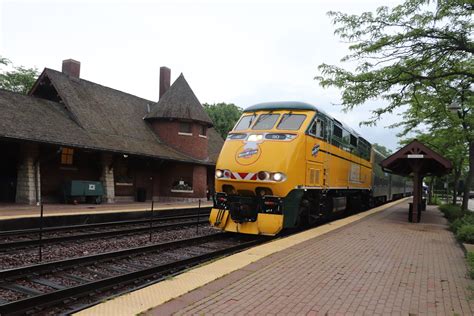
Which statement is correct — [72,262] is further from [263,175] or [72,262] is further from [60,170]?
[60,170]

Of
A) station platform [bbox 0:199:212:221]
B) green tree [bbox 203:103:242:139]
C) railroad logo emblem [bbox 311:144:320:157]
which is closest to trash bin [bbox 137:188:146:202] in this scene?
station platform [bbox 0:199:212:221]

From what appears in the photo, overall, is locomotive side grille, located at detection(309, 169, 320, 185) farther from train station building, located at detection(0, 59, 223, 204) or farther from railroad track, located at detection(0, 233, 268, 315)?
train station building, located at detection(0, 59, 223, 204)

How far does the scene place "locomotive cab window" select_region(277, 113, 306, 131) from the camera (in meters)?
11.2

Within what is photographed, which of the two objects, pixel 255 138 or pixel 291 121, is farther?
pixel 291 121

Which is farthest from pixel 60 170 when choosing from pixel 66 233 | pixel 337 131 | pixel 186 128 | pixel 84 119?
pixel 337 131

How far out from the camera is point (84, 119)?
77.7 feet

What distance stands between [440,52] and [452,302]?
30.1ft

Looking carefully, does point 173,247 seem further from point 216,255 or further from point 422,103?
point 422,103

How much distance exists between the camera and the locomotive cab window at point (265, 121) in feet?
37.6

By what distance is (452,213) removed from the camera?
17.7m

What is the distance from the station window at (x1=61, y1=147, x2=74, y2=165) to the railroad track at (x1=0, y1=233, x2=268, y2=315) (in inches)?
502

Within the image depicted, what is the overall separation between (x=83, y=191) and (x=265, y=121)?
43.3ft

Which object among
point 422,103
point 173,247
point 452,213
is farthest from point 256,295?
point 452,213

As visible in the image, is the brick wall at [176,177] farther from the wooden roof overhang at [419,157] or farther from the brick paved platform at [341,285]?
the brick paved platform at [341,285]
